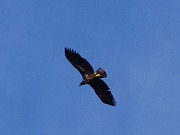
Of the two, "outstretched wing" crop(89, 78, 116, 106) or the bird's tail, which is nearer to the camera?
the bird's tail

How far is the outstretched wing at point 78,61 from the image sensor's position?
174ft

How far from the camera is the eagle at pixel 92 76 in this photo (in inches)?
2093

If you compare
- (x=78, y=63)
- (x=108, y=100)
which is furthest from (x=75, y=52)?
(x=108, y=100)

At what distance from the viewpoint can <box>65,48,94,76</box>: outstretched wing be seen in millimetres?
53125

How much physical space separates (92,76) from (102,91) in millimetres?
1578

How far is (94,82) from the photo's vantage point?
54.5 m

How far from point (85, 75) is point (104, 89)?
1.68 metres

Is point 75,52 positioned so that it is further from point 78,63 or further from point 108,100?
point 108,100

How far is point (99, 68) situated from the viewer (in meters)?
53.3

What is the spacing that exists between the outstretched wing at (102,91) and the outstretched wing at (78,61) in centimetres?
121

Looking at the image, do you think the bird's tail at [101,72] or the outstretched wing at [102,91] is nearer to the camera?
the bird's tail at [101,72]

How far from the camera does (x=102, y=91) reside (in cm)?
5475

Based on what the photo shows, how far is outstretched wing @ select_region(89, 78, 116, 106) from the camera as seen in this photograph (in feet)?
179

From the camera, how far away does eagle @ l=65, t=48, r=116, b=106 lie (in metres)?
53.2
